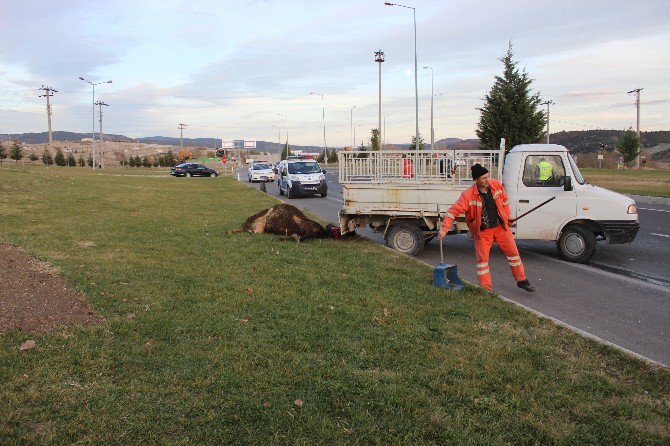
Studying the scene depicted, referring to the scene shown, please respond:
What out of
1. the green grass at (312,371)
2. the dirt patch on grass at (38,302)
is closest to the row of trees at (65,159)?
the dirt patch on grass at (38,302)

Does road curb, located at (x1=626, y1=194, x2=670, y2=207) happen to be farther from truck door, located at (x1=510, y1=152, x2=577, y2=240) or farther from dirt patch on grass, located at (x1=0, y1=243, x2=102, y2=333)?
dirt patch on grass, located at (x1=0, y1=243, x2=102, y2=333)

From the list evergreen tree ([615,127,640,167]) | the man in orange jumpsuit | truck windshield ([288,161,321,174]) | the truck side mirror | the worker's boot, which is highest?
evergreen tree ([615,127,640,167])

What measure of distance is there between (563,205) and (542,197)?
38cm

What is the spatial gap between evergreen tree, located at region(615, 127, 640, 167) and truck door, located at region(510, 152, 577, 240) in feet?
158

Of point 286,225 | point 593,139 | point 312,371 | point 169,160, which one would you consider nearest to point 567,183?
point 286,225

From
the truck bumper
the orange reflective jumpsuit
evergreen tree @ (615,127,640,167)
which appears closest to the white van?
the truck bumper

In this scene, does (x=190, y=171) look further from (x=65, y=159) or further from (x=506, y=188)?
(x=506, y=188)

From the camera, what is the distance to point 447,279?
289 inches

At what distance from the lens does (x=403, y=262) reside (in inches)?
357

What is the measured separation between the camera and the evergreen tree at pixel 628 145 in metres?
51.6

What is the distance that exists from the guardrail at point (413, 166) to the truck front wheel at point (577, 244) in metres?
1.62

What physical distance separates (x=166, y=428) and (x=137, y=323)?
7.03 ft

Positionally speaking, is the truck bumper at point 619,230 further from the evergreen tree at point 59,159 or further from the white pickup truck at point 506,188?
the evergreen tree at point 59,159

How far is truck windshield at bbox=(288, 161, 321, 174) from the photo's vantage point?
27.4 meters
